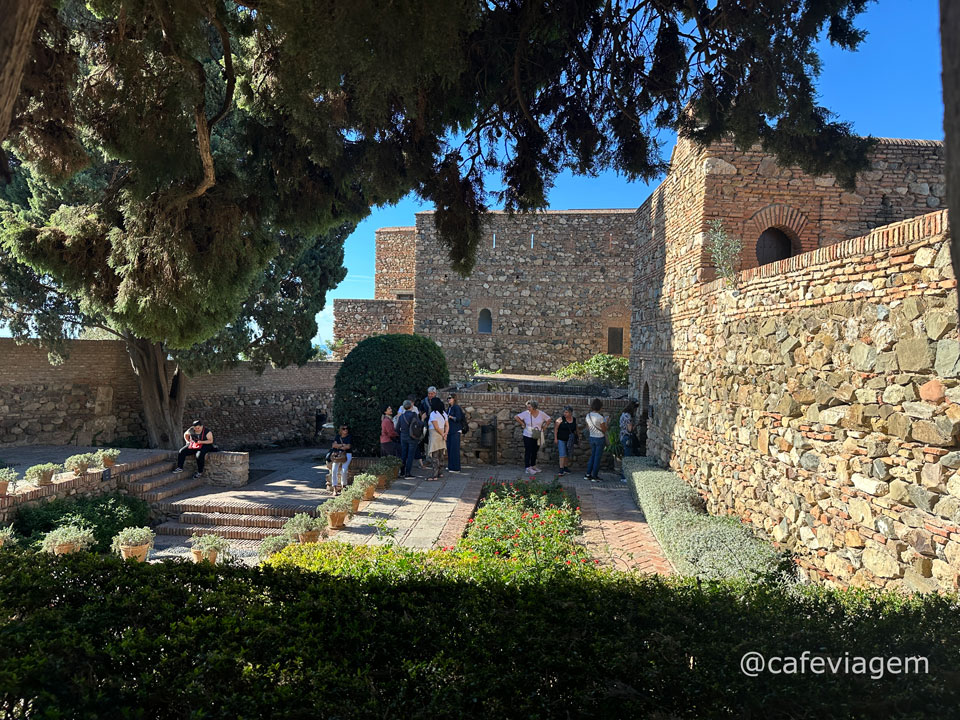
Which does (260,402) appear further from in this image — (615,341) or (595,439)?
(595,439)

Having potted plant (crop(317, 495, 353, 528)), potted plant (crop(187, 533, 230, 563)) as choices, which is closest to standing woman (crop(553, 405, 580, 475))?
potted plant (crop(317, 495, 353, 528))

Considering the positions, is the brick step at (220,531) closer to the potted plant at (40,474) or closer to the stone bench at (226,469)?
the potted plant at (40,474)

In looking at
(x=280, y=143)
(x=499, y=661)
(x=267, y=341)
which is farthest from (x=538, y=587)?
(x=267, y=341)

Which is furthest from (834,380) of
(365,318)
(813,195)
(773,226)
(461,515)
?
(365,318)

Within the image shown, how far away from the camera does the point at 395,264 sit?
25.5m

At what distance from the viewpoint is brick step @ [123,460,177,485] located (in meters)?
10.9

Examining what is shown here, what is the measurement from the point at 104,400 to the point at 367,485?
404 inches

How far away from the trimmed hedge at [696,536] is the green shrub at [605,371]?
24.8 feet

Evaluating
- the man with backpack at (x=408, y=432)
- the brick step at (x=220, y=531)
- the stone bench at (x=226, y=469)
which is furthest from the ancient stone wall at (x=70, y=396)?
the man with backpack at (x=408, y=432)

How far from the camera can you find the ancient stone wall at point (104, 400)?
14.3 m

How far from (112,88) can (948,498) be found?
761 centimetres

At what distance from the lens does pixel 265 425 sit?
19.9 meters

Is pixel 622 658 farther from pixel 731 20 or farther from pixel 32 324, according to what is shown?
pixel 32 324

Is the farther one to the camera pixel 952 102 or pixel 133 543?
pixel 133 543
